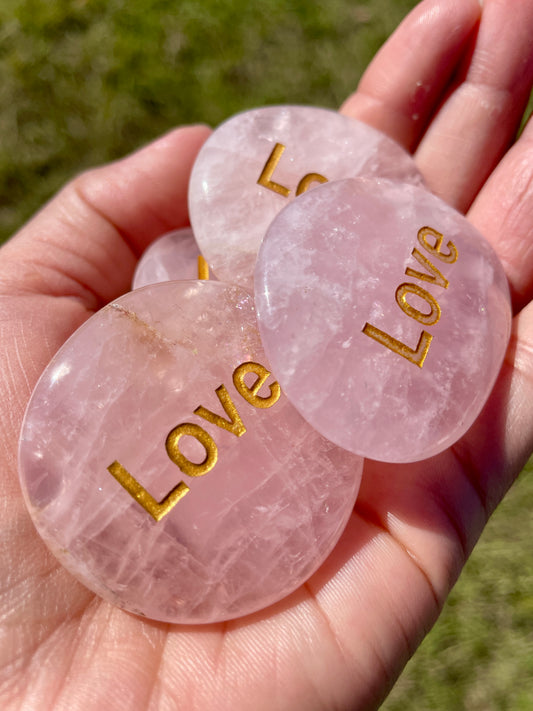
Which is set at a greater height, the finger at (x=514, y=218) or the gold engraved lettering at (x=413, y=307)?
the gold engraved lettering at (x=413, y=307)

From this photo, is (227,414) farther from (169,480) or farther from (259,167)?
(259,167)

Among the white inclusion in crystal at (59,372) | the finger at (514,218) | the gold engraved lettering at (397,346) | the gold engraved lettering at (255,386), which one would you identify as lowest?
the finger at (514,218)

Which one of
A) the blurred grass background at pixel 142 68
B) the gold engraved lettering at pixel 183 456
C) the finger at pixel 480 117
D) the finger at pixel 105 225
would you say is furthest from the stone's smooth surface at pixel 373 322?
the blurred grass background at pixel 142 68

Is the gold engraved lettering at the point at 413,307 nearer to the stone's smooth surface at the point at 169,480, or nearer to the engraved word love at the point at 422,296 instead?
the engraved word love at the point at 422,296

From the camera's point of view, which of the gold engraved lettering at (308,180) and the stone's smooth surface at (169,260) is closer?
the gold engraved lettering at (308,180)

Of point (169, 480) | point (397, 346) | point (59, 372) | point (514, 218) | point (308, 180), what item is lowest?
point (514, 218)

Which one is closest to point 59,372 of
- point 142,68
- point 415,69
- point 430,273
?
point 430,273
